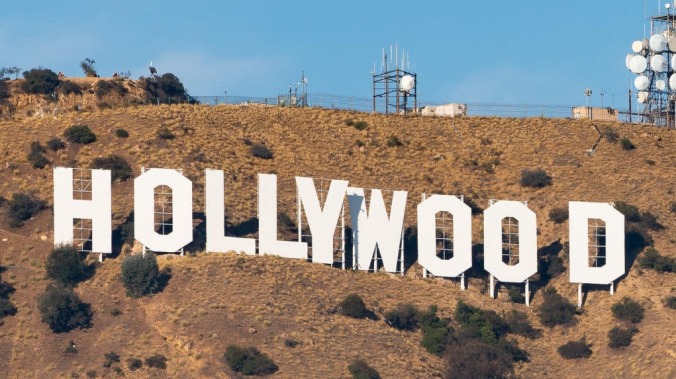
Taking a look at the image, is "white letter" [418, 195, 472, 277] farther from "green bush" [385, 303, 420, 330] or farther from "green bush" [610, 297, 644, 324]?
"green bush" [610, 297, 644, 324]

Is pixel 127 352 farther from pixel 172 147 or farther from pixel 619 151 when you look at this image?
pixel 619 151

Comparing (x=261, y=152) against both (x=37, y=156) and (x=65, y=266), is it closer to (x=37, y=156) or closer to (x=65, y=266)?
(x=37, y=156)

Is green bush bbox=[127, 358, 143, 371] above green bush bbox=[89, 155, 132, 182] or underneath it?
underneath

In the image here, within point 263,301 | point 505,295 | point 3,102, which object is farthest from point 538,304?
point 3,102

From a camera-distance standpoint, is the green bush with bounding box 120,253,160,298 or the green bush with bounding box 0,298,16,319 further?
the green bush with bounding box 120,253,160,298

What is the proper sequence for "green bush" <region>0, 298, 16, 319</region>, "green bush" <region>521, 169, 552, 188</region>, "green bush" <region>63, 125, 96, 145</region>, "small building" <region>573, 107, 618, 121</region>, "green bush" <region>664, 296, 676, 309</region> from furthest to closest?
"small building" <region>573, 107, 618, 121</region> < "green bush" <region>521, 169, 552, 188</region> < "green bush" <region>63, 125, 96, 145</region> < "green bush" <region>664, 296, 676, 309</region> < "green bush" <region>0, 298, 16, 319</region>

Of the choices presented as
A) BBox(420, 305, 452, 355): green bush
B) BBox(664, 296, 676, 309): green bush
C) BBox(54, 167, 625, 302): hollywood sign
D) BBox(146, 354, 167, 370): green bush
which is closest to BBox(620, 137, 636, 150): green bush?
BBox(54, 167, 625, 302): hollywood sign

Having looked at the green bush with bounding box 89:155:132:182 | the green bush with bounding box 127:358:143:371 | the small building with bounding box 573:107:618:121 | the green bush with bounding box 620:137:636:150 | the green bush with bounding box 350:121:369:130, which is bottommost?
the green bush with bounding box 127:358:143:371
